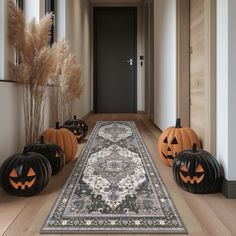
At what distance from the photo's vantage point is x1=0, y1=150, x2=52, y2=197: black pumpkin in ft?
5.48

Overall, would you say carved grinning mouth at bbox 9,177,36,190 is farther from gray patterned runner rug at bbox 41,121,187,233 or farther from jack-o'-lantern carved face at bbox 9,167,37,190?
gray patterned runner rug at bbox 41,121,187,233

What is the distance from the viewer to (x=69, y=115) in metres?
4.04

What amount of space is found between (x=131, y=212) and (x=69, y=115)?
274cm

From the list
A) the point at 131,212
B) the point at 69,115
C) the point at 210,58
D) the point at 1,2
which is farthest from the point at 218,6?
the point at 69,115

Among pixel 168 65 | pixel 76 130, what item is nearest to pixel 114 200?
pixel 76 130

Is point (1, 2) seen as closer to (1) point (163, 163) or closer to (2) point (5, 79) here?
(2) point (5, 79)

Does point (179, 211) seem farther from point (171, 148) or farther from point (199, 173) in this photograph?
point (171, 148)

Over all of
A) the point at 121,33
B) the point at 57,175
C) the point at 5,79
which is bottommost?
the point at 57,175

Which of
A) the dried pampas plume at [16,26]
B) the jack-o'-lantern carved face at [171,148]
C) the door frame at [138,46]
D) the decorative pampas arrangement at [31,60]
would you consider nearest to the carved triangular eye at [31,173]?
the decorative pampas arrangement at [31,60]

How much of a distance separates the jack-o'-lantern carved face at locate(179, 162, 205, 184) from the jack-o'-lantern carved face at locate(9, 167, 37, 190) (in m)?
0.78

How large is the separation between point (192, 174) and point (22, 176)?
88cm

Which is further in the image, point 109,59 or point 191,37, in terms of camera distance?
point 109,59

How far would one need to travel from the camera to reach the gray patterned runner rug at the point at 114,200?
50.6 inches

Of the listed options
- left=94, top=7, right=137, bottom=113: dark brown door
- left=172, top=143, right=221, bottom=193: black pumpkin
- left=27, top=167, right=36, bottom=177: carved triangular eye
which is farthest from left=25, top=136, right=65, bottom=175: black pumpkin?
left=94, top=7, right=137, bottom=113: dark brown door
